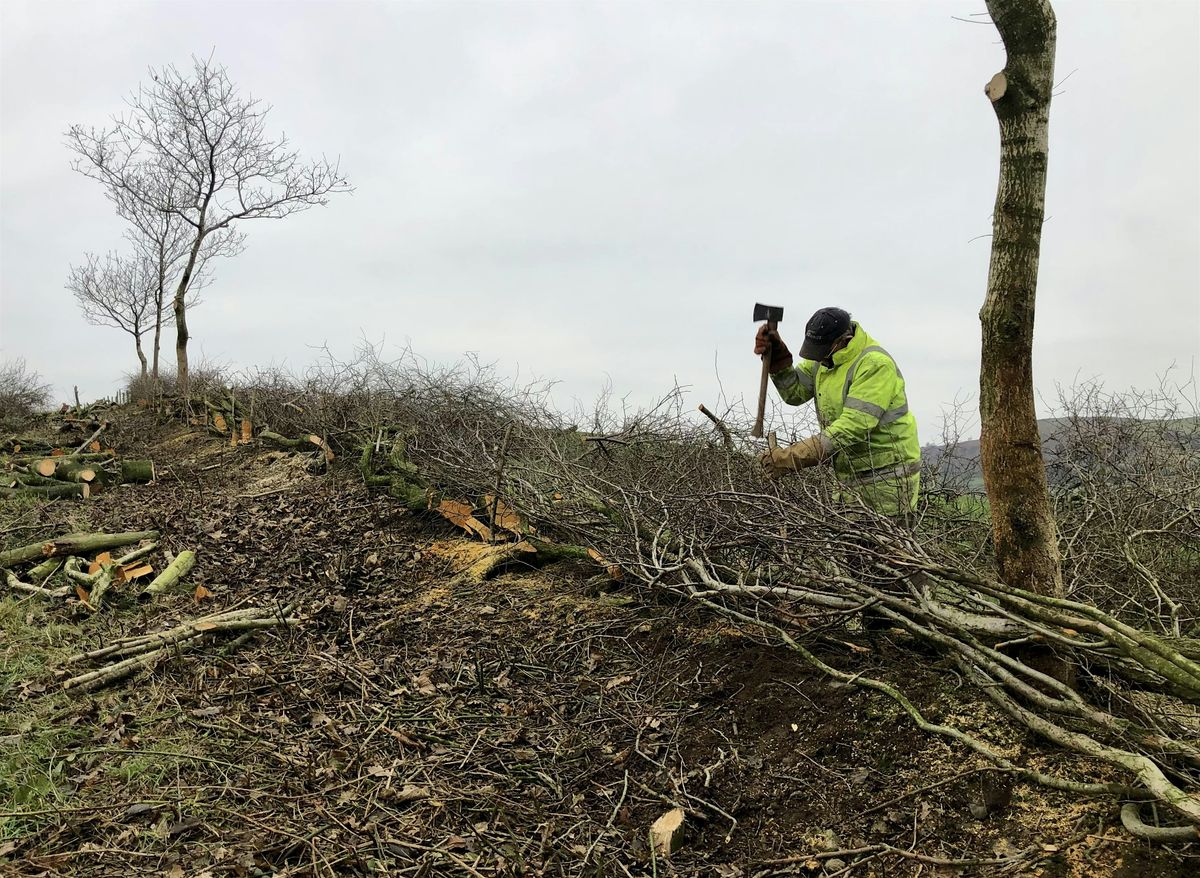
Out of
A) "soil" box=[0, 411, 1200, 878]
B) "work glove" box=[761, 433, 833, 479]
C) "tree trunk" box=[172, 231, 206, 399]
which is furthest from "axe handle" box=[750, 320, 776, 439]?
Result: "tree trunk" box=[172, 231, 206, 399]

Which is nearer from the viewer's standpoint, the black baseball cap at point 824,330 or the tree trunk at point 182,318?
the black baseball cap at point 824,330

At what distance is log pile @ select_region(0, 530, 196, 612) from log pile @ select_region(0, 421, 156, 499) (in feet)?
8.26

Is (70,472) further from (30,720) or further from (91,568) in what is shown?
(30,720)

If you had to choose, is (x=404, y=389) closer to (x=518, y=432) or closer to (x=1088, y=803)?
(x=518, y=432)

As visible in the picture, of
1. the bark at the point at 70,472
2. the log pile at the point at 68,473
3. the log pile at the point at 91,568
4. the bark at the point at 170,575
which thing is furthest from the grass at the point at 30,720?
the bark at the point at 70,472

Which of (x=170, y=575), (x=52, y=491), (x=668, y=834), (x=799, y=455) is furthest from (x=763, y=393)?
(x=52, y=491)

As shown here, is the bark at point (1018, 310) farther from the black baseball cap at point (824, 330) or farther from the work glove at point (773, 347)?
the work glove at point (773, 347)

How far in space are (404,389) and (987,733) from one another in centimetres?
860

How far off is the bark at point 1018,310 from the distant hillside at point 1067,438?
8.70 feet

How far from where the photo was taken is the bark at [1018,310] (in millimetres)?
2930

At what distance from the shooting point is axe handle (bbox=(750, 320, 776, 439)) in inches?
210

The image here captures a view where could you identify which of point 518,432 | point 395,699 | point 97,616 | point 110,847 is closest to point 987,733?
point 395,699

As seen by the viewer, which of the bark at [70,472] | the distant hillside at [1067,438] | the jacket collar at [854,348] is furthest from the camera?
the bark at [70,472]

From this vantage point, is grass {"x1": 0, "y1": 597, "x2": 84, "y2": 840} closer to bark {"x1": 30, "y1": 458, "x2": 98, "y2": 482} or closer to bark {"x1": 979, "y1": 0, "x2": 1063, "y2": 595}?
bark {"x1": 979, "y1": 0, "x2": 1063, "y2": 595}
